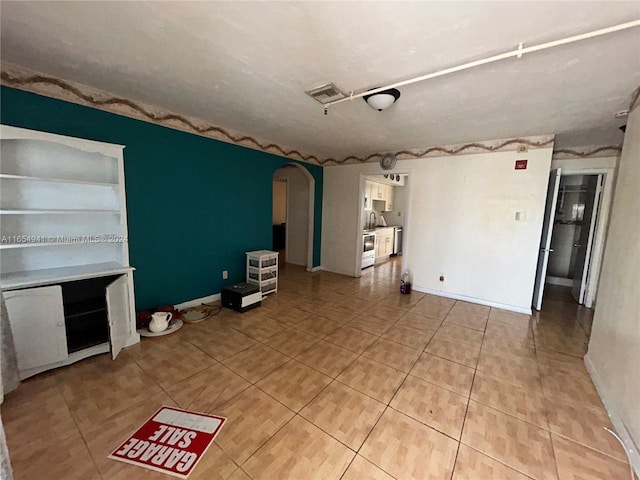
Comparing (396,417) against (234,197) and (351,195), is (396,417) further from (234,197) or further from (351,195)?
(351,195)

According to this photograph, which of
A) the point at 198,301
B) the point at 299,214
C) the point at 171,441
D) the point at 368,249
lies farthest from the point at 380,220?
the point at 171,441

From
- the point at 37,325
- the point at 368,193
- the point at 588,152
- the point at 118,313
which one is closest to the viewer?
the point at 37,325

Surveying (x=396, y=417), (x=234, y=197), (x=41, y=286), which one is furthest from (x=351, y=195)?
(x=41, y=286)

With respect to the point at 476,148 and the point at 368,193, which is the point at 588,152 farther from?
the point at 368,193

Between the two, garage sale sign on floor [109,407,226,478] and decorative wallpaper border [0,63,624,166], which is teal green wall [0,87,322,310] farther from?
garage sale sign on floor [109,407,226,478]

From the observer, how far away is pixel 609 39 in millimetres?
1528

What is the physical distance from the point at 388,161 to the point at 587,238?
3547 millimetres

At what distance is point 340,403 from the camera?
1894 millimetres

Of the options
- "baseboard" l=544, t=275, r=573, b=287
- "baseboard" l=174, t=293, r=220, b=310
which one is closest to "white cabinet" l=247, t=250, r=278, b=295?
"baseboard" l=174, t=293, r=220, b=310

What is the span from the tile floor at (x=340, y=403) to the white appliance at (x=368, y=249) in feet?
9.15

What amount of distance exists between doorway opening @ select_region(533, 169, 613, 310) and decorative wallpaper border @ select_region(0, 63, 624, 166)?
65 cm

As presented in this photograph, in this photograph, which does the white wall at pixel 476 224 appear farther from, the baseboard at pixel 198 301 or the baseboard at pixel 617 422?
the baseboard at pixel 198 301

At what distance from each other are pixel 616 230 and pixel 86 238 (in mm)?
4749

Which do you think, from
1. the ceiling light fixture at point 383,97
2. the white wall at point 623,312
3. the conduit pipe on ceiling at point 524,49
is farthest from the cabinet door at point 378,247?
the conduit pipe on ceiling at point 524,49
